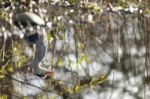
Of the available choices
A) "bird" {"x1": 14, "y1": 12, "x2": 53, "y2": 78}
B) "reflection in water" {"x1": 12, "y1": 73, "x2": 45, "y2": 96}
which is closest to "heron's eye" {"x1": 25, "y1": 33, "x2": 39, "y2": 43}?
"bird" {"x1": 14, "y1": 12, "x2": 53, "y2": 78}

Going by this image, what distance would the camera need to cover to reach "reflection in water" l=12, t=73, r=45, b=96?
10.2 feet

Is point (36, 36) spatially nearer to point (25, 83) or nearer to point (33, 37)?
point (33, 37)

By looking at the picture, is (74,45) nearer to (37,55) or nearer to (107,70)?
(107,70)

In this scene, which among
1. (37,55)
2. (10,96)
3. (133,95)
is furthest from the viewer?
(133,95)

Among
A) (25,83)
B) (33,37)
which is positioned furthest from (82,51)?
(33,37)

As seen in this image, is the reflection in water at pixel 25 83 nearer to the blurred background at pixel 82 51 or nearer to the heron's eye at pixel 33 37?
the blurred background at pixel 82 51

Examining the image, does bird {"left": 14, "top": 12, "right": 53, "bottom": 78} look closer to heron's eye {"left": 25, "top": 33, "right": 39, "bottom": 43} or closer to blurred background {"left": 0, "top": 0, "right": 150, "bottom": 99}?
heron's eye {"left": 25, "top": 33, "right": 39, "bottom": 43}

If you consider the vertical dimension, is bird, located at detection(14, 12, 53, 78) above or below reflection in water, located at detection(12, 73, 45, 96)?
above

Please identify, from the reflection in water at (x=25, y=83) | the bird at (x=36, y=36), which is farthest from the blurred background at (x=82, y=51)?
the bird at (x=36, y=36)

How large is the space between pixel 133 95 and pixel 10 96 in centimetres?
72

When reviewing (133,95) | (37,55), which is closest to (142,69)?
(133,95)

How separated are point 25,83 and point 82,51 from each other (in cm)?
39

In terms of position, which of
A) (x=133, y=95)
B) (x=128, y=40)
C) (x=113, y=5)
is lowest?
(x=133, y=95)

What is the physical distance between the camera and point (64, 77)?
10.5 feet
